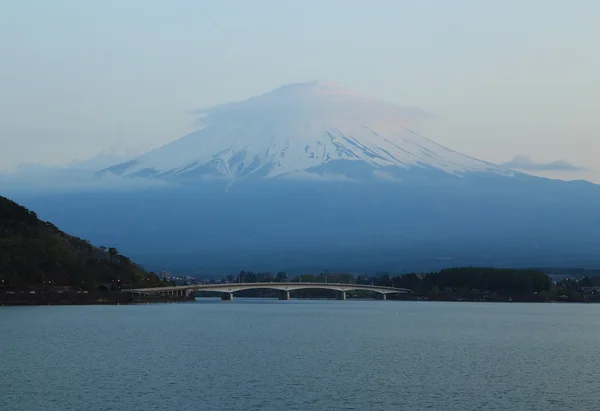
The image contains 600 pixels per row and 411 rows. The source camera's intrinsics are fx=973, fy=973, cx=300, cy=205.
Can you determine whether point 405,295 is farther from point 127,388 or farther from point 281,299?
point 127,388

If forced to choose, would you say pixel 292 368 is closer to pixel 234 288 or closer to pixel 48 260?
pixel 48 260

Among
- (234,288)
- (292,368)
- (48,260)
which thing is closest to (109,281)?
(48,260)

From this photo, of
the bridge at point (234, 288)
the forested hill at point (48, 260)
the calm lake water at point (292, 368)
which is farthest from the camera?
the bridge at point (234, 288)

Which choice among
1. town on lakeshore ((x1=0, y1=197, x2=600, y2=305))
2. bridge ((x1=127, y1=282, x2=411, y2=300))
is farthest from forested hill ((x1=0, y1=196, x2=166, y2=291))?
bridge ((x1=127, y1=282, x2=411, y2=300))

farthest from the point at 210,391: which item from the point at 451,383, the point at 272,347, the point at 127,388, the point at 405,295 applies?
the point at 405,295

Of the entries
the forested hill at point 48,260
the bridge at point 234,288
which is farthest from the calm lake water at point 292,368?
the bridge at point 234,288

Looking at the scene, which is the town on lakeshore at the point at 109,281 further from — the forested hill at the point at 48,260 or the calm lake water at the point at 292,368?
the calm lake water at the point at 292,368
